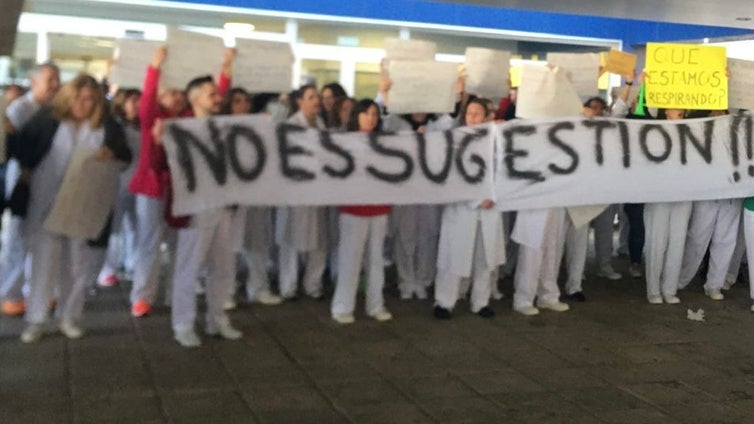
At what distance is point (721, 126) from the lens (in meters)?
7.50

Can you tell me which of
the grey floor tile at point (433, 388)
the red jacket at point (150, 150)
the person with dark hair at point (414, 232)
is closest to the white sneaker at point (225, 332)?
the red jacket at point (150, 150)

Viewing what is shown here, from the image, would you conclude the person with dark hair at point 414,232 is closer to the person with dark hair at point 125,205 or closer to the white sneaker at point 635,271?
the person with dark hair at point 125,205

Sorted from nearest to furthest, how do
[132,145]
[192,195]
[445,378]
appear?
[445,378], [192,195], [132,145]

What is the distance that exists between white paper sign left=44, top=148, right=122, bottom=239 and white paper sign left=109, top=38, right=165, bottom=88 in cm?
56

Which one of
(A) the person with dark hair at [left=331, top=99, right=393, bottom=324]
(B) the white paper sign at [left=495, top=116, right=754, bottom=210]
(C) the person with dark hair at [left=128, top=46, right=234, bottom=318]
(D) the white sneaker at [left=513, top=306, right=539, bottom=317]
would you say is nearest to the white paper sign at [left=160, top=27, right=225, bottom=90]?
(C) the person with dark hair at [left=128, top=46, right=234, bottom=318]

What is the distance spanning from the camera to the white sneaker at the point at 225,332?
5754mm

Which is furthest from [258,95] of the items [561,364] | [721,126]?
[721,126]

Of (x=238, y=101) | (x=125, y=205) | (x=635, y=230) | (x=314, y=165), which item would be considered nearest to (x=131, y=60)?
(x=238, y=101)

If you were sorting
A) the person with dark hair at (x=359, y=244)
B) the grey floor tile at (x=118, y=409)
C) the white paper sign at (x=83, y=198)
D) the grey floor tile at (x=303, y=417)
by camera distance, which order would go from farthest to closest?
the person with dark hair at (x=359, y=244) → the white paper sign at (x=83, y=198) → the grey floor tile at (x=303, y=417) → the grey floor tile at (x=118, y=409)

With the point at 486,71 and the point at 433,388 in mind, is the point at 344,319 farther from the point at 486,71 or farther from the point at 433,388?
the point at 486,71

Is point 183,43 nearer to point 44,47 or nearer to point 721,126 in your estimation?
point 721,126

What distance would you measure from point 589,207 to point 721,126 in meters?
1.54

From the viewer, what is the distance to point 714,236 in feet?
25.4

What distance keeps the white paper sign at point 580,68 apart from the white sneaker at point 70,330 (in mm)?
4486
